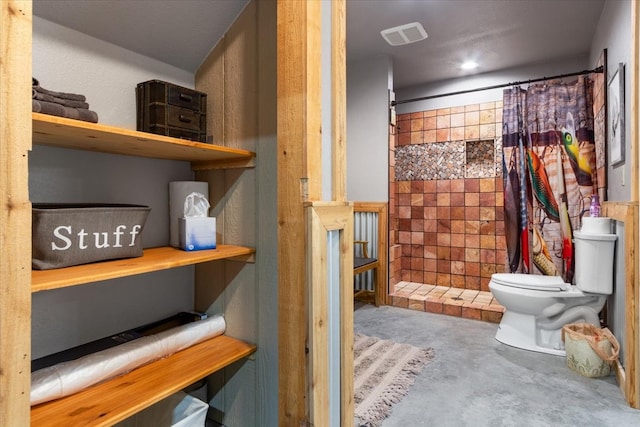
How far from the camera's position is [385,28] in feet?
9.58

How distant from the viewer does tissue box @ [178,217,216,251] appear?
1334 mm

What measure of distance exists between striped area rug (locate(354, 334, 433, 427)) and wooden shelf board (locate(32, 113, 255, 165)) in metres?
1.36

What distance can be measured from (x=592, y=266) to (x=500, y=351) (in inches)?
32.2

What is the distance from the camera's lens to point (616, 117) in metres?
2.27

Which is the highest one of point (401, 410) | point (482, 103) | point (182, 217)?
point (482, 103)

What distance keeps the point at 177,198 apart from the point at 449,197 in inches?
131

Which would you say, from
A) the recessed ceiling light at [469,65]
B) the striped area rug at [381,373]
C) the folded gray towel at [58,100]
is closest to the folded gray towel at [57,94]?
the folded gray towel at [58,100]

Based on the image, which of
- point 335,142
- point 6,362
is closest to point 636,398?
point 335,142

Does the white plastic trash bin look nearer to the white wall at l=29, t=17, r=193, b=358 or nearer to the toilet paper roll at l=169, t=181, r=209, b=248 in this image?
the white wall at l=29, t=17, r=193, b=358

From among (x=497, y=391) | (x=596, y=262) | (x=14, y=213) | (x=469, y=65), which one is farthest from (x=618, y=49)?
(x=14, y=213)

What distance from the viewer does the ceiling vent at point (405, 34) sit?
285cm

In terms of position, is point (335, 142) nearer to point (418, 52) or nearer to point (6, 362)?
point (6, 362)

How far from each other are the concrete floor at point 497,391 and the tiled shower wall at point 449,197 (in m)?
1.30

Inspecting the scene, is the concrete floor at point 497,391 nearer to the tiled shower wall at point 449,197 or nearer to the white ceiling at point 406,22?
the tiled shower wall at point 449,197
